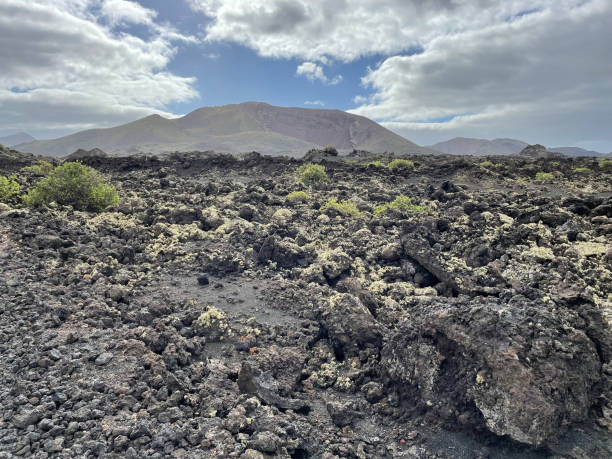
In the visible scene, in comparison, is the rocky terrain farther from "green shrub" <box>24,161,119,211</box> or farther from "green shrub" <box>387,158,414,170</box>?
Answer: "green shrub" <box>387,158,414,170</box>

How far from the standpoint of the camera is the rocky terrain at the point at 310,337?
3471mm

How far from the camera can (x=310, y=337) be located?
5.56 m

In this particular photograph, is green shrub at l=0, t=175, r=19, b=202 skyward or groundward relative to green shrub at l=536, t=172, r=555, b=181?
groundward

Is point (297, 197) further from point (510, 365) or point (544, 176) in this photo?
point (544, 176)

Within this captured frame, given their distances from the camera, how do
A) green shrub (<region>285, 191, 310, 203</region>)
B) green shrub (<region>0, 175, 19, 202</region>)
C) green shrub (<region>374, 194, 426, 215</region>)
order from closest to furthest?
green shrub (<region>0, 175, 19, 202</region>) < green shrub (<region>374, 194, 426, 215</region>) < green shrub (<region>285, 191, 310, 203</region>)

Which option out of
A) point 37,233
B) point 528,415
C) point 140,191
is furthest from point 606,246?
point 140,191

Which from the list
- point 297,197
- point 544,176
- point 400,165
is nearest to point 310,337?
point 297,197

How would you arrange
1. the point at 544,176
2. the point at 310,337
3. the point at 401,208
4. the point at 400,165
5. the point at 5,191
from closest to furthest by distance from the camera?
the point at 310,337, the point at 5,191, the point at 401,208, the point at 544,176, the point at 400,165

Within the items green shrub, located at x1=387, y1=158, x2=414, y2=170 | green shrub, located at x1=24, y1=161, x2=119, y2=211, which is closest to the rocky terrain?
green shrub, located at x1=24, y1=161, x2=119, y2=211

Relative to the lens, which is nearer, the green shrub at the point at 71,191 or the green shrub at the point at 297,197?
the green shrub at the point at 71,191

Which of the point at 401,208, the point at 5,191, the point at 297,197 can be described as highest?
the point at 5,191

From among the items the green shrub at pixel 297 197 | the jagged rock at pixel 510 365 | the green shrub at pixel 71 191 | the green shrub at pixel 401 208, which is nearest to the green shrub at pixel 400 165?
the green shrub at pixel 297 197

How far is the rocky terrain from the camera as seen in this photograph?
3.47 meters

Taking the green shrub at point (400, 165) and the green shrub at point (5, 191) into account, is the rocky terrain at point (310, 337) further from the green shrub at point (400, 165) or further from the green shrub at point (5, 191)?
the green shrub at point (400, 165)
